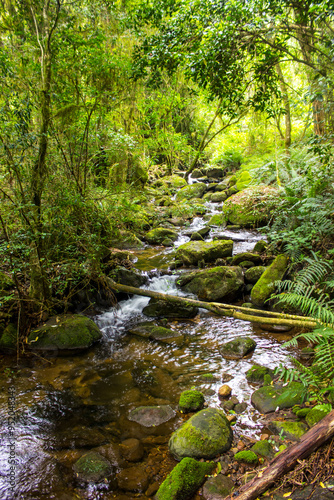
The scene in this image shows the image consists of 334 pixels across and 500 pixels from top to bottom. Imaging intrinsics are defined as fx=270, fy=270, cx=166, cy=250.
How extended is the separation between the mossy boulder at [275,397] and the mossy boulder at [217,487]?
3.29 ft

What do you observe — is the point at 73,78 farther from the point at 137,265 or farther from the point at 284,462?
the point at 284,462

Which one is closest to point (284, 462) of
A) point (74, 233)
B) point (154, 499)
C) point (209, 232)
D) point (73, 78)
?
point (154, 499)

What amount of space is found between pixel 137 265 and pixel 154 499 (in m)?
5.96

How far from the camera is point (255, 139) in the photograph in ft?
55.7

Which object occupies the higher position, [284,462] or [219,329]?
[284,462]

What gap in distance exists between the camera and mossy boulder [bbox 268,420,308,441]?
260 cm

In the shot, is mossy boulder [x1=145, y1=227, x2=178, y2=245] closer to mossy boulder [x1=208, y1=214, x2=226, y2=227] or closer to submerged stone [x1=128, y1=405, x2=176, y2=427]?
mossy boulder [x1=208, y1=214, x2=226, y2=227]

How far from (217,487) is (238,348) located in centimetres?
227

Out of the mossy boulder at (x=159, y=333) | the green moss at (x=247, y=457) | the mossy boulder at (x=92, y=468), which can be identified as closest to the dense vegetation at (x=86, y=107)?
the mossy boulder at (x=159, y=333)

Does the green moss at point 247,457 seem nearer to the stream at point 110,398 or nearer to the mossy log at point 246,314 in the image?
the stream at point 110,398

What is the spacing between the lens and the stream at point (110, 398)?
248 cm

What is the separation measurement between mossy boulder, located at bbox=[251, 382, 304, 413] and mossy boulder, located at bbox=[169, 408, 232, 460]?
1.79 ft

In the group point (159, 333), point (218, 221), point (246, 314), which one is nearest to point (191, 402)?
point (246, 314)

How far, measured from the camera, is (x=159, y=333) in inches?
202
